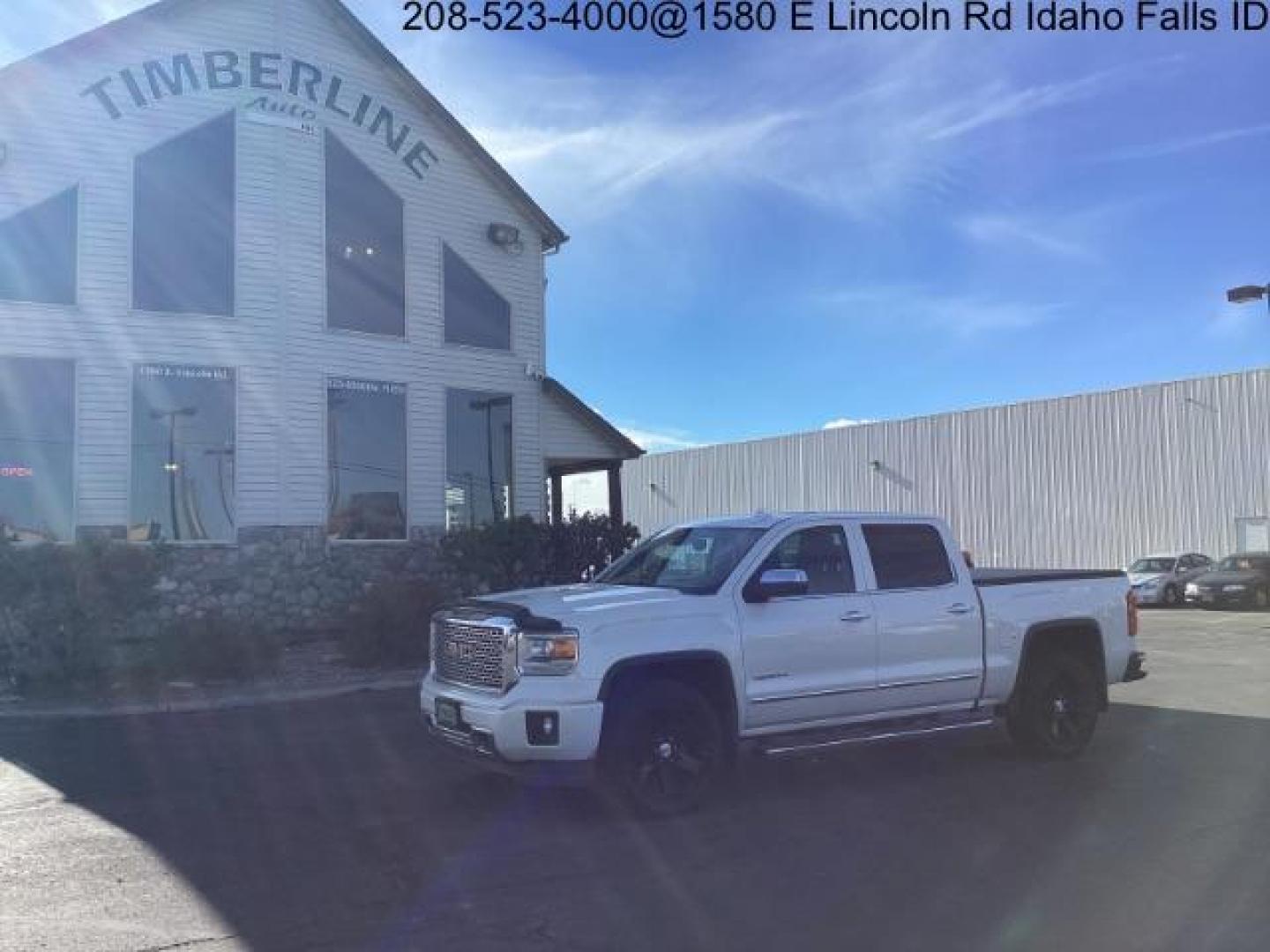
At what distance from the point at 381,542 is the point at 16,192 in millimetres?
7003

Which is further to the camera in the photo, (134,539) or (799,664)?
(134,539)

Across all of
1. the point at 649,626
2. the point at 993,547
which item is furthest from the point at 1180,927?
the point at 993,547

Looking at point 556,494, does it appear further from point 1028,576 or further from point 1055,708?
point 1055,708

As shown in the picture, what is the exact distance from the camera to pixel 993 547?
39.1 meters

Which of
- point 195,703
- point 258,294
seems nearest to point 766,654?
point 195,703

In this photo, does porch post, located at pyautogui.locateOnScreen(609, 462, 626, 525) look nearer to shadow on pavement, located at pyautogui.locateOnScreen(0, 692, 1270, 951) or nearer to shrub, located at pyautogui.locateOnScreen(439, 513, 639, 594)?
shrub, located at pyautogui.locateOnScreen(439, 513, 639, 594)

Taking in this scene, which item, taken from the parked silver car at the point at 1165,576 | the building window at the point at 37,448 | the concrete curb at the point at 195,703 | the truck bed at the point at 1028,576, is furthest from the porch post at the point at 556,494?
the parked silver car at the point at 1165,576

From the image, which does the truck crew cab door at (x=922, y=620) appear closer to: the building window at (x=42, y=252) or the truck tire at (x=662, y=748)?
the truck tire at (x=662, y=748)

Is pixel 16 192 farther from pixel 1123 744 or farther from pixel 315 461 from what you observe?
pixel 1123 744

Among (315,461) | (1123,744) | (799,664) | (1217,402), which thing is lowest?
(1123,744)

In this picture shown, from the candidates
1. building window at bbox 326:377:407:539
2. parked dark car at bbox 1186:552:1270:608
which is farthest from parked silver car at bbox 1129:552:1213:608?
building window at bbox 326:377:407:539

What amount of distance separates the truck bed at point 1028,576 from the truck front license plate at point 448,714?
13.2ft

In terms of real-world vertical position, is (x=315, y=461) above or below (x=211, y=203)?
below

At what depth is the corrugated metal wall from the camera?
3291 centimetres
